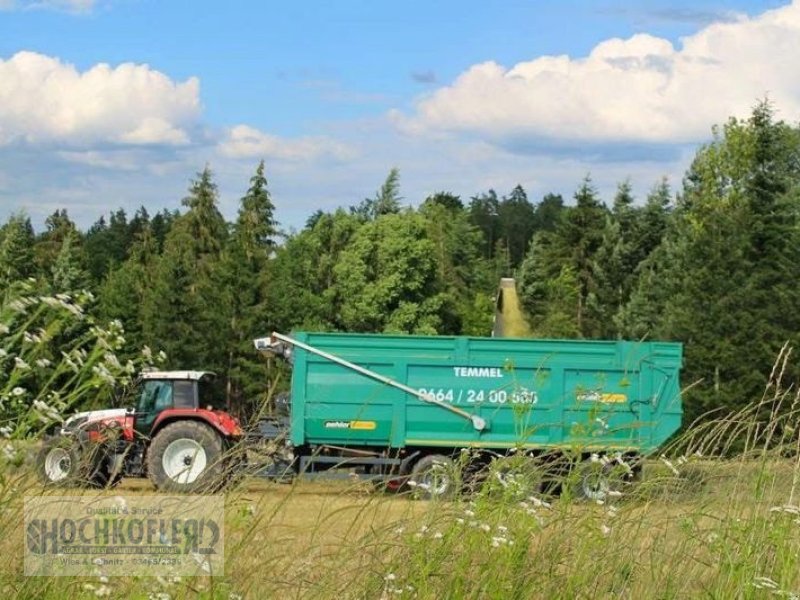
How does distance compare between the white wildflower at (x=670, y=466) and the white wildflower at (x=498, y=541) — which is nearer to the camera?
the white wildflower at (x=498, y=541)

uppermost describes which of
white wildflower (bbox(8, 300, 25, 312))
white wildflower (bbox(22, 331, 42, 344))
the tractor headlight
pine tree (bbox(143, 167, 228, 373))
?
white wildflower (bbox(8, 300, 25, 312))

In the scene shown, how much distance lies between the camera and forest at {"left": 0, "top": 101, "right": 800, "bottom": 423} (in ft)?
112

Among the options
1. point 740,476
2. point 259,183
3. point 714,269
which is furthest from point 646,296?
point 740,476

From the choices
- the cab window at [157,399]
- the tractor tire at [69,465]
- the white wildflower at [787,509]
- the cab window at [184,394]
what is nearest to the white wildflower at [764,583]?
the white wildflower at [787,509]

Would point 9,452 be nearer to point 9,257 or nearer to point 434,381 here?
point 9,257

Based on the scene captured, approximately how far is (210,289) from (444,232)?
2563cm

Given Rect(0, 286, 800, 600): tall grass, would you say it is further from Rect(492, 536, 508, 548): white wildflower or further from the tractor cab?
the tractor cab

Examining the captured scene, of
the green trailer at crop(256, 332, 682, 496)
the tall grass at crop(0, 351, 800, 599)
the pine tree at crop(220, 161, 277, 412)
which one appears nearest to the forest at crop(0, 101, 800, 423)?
the pine tree at crop(220, 161, 277, 412)

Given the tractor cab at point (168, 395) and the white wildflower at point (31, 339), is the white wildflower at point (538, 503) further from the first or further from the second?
the tractor cab at point (168, 395)

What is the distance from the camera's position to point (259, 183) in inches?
1914

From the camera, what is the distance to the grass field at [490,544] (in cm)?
379
